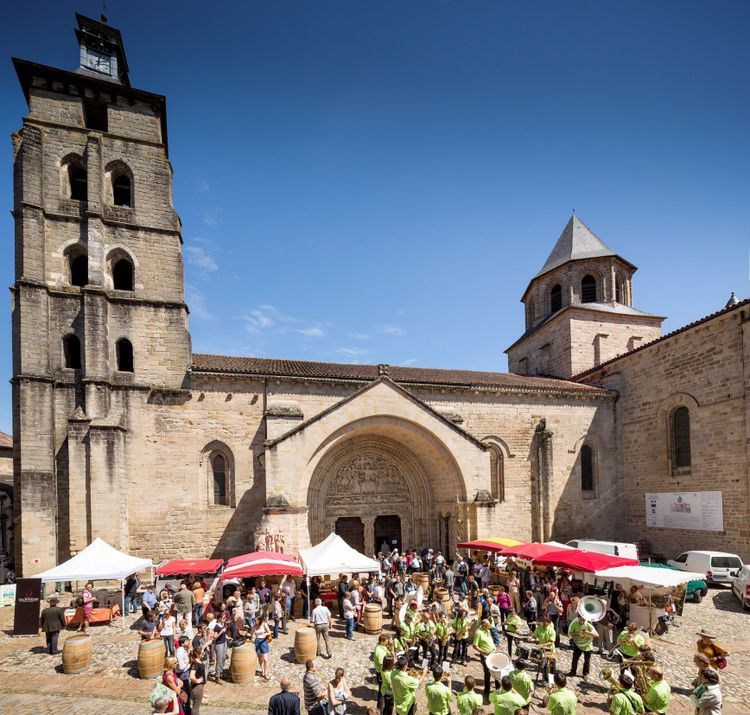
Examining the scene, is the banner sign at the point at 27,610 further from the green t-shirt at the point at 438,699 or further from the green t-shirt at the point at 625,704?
the green t-shirt at the point at 625,704

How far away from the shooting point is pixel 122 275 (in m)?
19.7

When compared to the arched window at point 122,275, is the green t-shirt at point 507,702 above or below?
below

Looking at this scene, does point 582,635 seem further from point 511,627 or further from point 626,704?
point 626,704

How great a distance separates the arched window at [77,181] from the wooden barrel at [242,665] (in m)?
18.8

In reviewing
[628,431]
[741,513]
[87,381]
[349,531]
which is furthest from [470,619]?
[628,431]

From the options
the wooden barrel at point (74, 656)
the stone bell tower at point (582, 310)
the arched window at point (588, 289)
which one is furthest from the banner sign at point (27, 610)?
the arched window at point (588, 289)

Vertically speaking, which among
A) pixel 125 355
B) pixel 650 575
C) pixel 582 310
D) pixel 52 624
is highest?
pixel 582 310

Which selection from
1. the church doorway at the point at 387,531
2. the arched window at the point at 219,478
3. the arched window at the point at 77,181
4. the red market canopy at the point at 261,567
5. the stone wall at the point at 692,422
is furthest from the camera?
the church doorway at the point at 387,531

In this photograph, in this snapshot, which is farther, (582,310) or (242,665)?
(582,310)

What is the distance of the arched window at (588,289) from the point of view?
96.9ft

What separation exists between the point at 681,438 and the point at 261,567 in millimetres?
18695

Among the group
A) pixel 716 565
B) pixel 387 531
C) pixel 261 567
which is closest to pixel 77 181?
pixel 261 567

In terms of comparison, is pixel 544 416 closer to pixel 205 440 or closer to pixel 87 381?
pixel 205 440

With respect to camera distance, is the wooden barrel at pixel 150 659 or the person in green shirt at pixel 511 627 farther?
the person in green shirt at pixel 511 627
